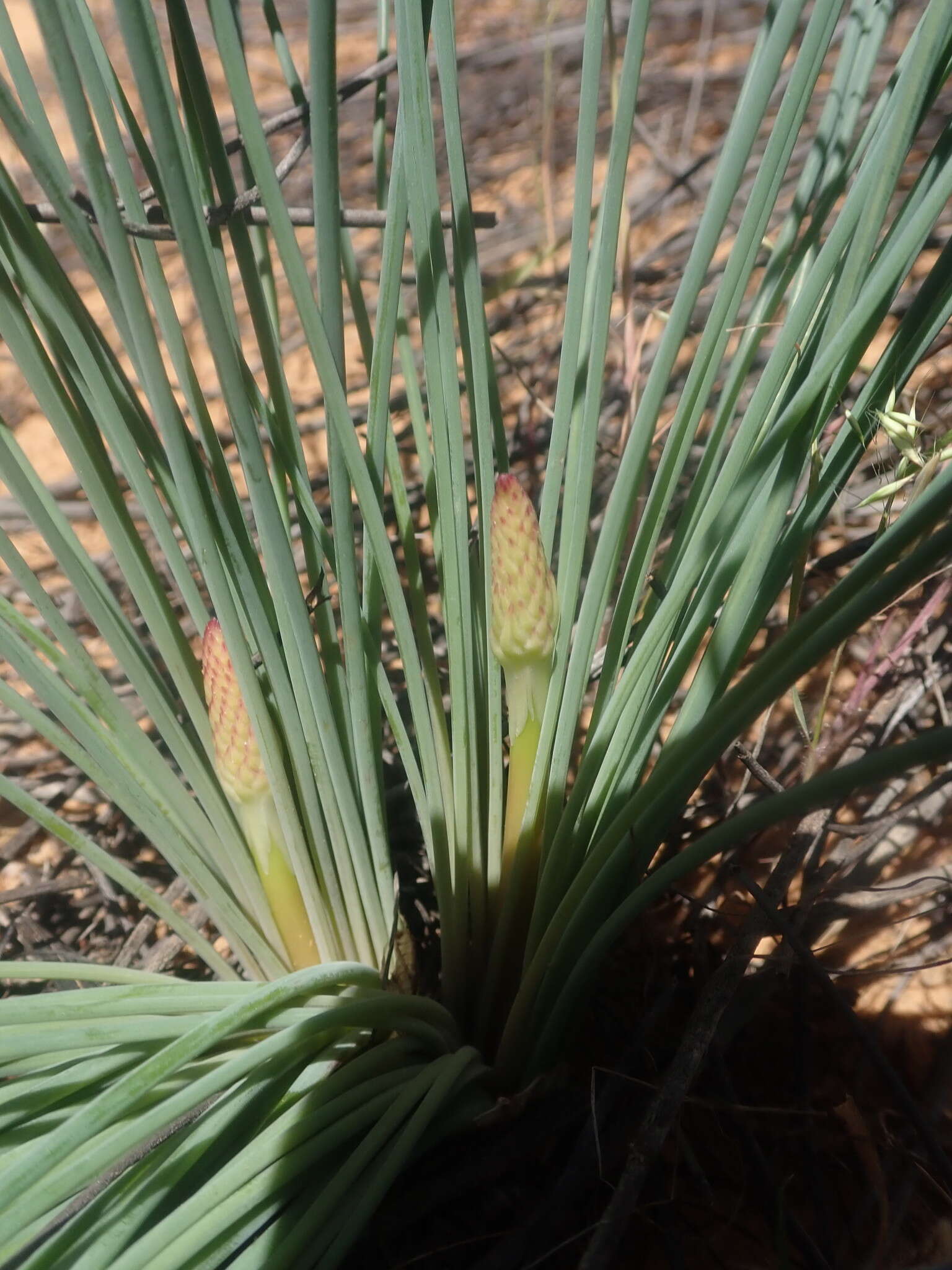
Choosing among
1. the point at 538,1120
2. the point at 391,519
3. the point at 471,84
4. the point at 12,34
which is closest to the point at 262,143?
the point at 12,34

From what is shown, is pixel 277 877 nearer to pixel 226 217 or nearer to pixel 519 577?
pixel 519 577

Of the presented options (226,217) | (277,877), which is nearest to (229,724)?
(277,877)

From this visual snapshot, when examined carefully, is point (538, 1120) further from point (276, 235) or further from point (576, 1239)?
point (276, 235)

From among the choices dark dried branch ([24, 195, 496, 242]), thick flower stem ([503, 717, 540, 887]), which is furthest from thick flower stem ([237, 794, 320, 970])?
dark dried branch ([24, 195, 496, 242])

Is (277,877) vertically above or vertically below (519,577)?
below

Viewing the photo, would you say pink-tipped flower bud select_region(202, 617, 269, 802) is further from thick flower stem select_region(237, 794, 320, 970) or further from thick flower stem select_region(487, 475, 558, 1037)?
thick flower stem select_region(487, 475, 558, 1037)

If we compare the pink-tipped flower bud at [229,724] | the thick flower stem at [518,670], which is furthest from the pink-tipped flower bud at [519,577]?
the pink-tipped flower bud at [229,724]
